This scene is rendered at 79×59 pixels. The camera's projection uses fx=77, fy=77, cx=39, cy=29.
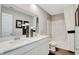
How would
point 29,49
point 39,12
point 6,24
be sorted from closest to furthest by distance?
point 29,49 < point 6,24 < point 39,12

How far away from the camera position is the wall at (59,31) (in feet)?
5.24

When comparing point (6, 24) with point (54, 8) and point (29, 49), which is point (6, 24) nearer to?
point (29, 49)

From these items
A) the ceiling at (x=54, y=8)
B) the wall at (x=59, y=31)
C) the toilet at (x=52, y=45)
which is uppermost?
the ceiling at (x=54, y=8)

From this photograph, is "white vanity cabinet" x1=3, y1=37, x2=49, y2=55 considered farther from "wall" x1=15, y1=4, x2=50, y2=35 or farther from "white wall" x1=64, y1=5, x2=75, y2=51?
"white wall" x1=64, y1=5, x2=75, y2=51

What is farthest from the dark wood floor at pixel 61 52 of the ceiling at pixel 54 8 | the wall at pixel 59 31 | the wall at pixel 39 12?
the ceiling at pixel 54 8

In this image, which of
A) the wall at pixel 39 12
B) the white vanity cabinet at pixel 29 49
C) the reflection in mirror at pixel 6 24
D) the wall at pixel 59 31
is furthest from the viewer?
the wall at pixel 39 12

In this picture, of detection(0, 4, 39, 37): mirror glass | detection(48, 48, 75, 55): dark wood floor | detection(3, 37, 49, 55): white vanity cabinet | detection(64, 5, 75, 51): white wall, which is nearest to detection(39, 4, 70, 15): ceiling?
detection(64, 5, 75, 51): white wall

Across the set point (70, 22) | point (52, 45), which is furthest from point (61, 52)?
point (70, 22)

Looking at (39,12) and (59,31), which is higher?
(39,12)

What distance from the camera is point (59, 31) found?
1654 mm

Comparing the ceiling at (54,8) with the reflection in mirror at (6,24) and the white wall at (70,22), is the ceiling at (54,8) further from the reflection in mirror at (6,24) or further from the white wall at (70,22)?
the reflection in mirror at (6,24)
